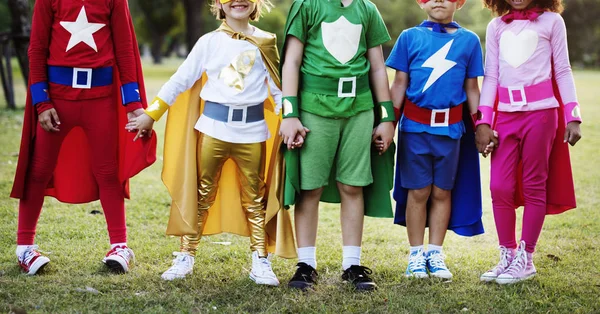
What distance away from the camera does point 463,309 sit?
3510 mm

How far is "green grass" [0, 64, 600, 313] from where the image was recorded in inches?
139

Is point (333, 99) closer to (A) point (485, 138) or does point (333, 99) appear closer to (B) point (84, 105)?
(A) point (485, 138)

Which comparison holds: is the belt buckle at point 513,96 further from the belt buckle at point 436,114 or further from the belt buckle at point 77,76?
the belt buckle at point 77,76

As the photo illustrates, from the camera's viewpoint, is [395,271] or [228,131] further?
[395,271]

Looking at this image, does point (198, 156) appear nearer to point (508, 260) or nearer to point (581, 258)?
point (508, 260)

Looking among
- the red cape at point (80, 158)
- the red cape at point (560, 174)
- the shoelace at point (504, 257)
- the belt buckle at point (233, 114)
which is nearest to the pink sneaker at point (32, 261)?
the red cape at point (80, 158)

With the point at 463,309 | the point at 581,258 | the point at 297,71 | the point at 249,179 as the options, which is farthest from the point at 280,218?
the point at 581,258

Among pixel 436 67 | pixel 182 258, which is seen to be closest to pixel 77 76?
pixel 182 258

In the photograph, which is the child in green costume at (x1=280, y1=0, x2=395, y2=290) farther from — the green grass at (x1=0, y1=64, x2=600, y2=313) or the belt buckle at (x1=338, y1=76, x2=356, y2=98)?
the green grass at (x1=0, y1=64, x2=600, y2=313)

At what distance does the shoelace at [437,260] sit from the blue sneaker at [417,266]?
0.15ft

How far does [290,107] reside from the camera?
377 centimetres

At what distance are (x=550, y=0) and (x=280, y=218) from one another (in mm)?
1977

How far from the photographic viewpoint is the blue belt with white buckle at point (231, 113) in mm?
3896

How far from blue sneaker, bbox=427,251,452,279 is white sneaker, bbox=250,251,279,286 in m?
0.90
